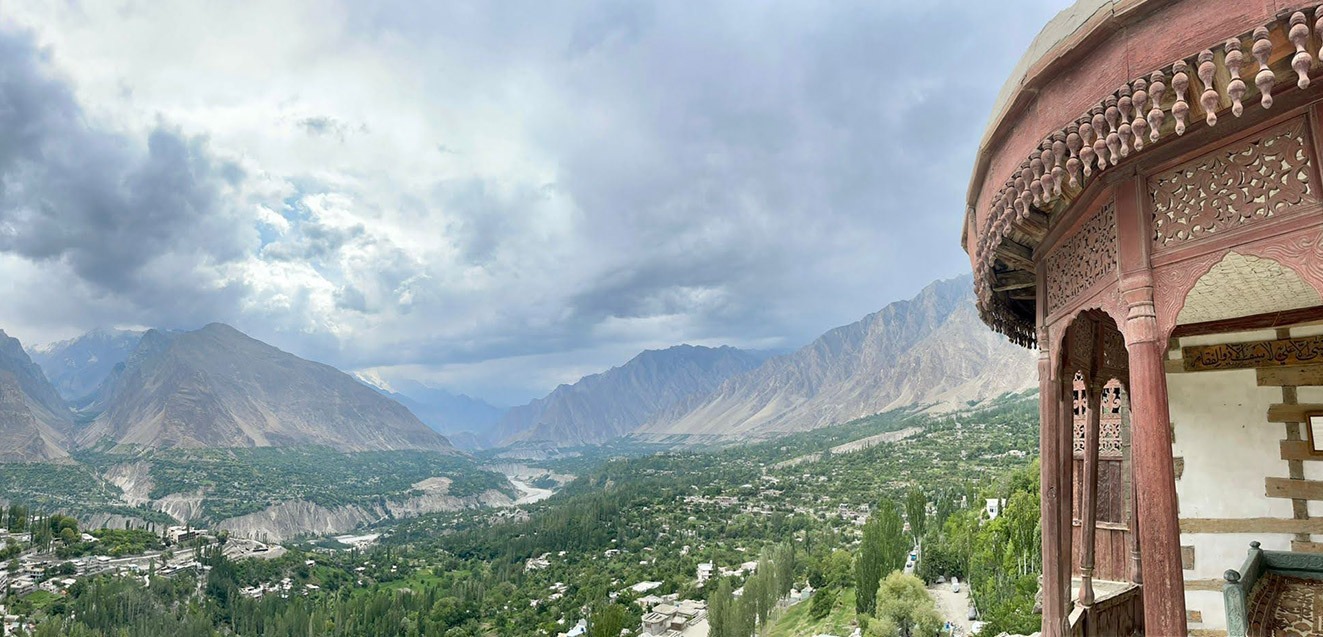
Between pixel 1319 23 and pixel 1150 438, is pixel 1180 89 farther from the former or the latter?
pixel 1150 438

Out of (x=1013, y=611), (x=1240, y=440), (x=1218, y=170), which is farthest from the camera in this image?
(x=1013, y=611)

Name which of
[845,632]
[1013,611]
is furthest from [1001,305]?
[845,632]

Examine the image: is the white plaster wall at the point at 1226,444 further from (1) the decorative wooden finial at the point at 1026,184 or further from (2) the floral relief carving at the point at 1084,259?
(1) the decorative wooden finial at the point at 1026,184

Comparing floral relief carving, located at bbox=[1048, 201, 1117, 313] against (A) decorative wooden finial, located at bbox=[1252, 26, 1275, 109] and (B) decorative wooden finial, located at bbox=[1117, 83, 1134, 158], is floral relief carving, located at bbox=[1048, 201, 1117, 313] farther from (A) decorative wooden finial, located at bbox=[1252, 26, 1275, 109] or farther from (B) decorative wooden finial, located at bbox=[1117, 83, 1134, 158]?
(A) decorative wooden finial, located at bbox=[1252, 26, 1275, 109]

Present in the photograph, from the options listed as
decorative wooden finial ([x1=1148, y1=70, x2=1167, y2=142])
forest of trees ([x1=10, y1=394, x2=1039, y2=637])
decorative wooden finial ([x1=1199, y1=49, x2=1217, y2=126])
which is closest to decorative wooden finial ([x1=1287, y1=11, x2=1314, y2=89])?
decorative wooden finial ([x1=1199, y1=49, x2=1217, y2=126])

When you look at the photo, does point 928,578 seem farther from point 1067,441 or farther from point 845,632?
point 1067,441

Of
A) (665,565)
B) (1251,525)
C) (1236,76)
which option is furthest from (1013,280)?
(665,565)

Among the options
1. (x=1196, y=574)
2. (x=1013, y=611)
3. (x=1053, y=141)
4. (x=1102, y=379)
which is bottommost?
(x=1013, y=611)
